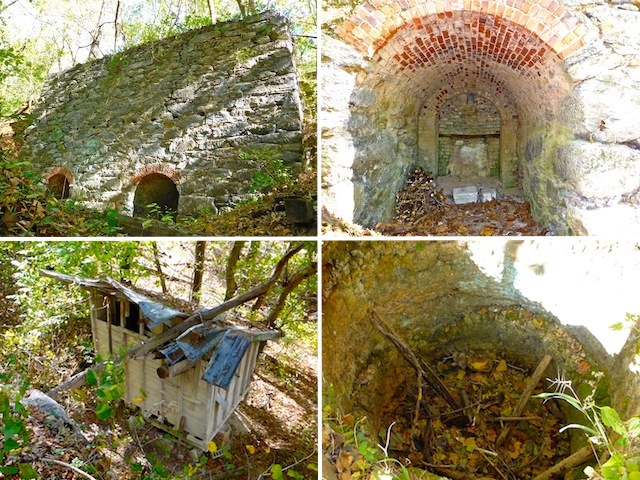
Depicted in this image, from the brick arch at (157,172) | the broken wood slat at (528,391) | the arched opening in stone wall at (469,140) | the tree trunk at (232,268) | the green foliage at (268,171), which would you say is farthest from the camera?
the arched opening in stone wall at (469,140)

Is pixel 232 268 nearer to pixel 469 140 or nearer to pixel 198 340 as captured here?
pixel 198 340

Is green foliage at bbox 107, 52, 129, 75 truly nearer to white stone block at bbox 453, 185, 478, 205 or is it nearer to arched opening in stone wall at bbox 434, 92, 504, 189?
arched opening in stone wall at bbox 434, 92, 504, 189

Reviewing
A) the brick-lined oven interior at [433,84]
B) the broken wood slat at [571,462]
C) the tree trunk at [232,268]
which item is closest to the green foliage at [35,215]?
the tree trunk at [232,268]

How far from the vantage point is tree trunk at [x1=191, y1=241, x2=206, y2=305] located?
3.52m

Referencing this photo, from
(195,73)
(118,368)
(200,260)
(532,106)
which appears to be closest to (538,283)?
(532,106)

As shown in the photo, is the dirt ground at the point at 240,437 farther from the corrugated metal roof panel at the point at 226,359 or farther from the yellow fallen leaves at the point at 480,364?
the yellow fallen leaves at the point at 480,364

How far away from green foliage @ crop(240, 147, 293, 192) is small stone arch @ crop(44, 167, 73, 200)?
2.83m

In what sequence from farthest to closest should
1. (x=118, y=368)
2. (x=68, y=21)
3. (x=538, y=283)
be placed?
(x=68, y=21)
(x=538, y=283)
(x=118, y=368)

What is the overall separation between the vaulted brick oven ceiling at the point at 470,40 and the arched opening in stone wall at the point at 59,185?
4.19 meters

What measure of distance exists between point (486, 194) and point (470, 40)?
2358 millimetres

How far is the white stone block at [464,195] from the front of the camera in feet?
19.2

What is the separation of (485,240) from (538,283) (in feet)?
1.85

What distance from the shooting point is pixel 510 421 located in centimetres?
453

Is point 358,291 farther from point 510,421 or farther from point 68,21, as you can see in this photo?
point 68,21
